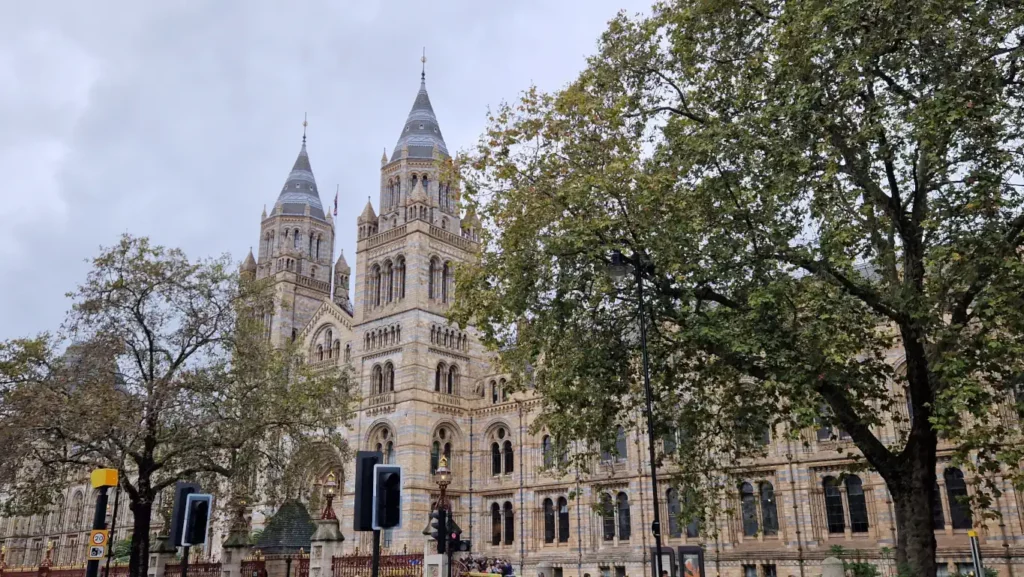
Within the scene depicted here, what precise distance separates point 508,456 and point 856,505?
724 inches

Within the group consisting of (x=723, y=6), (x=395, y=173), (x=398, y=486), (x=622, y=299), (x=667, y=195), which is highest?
(x=395, y=173)

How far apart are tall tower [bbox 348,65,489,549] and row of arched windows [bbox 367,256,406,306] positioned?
0.19 feet

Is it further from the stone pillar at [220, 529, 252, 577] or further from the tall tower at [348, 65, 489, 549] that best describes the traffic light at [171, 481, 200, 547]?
the tall tower at [348, 65, 489, 549]

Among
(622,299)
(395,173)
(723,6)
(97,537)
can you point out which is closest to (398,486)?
(97,537)

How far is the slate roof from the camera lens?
24344 mm

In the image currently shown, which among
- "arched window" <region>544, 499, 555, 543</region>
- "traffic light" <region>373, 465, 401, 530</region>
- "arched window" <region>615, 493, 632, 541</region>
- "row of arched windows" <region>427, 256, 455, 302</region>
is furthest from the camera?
"row of arched windows" <region>427, 256, 455, 302</region>

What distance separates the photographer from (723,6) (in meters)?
15.5

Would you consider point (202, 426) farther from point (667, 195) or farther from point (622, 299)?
point (667, 195)

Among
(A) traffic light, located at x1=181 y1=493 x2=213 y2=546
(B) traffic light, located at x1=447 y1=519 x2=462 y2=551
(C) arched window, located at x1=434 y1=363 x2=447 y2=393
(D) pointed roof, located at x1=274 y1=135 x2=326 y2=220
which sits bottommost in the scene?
(B) traffic light, located at x1=447 y1=519 x2=462 y2=551

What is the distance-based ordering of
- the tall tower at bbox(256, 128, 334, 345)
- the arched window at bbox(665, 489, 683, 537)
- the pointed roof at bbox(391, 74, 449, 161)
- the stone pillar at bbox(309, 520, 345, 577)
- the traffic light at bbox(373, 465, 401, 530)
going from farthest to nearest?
the tall tower at bbox(256, 128, 334, 345)
the pointed roof at bbox(391, 74, 449, 161)
the arched window at bbox(665, 489, 683, 537)
the stone pillar at bbox(309, 520, 345, 577)
the traffic light at bbox(373, 465, 401, 530)

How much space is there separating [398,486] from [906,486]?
30.7ft

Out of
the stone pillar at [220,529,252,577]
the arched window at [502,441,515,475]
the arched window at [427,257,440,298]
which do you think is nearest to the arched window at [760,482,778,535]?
the arched window at [502,441,515,475]

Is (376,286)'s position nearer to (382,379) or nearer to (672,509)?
(382,379)

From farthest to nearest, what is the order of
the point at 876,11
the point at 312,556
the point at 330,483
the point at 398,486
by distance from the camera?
the point at 330,483 → the point at 312,556 → the point at 876,11 → the point at 398,486
